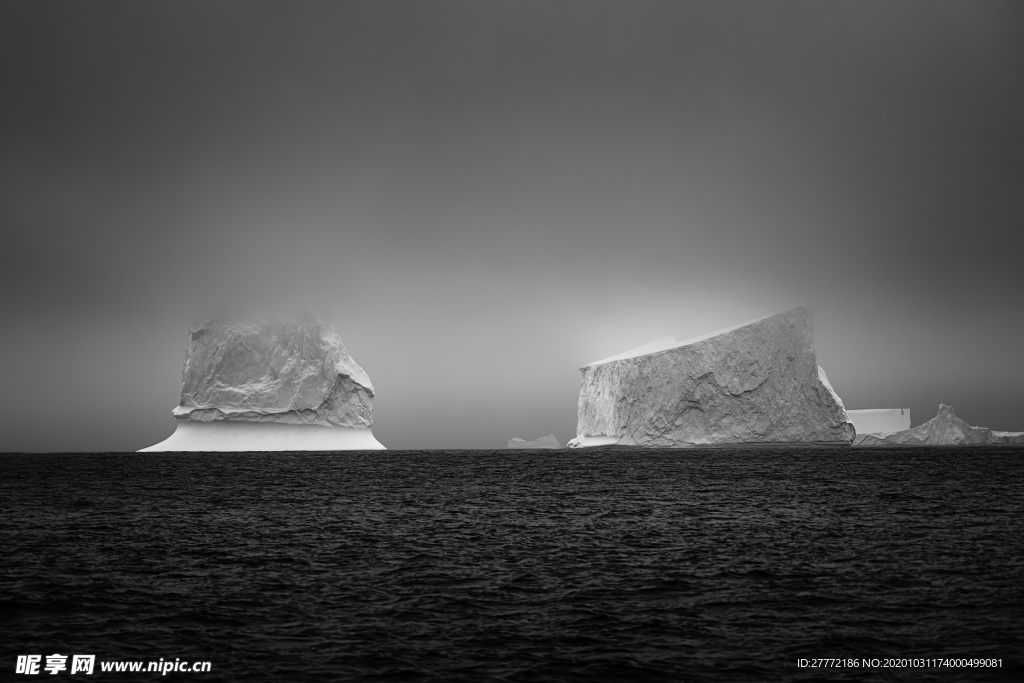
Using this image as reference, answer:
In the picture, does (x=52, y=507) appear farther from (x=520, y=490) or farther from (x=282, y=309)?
(x=282, y=309)

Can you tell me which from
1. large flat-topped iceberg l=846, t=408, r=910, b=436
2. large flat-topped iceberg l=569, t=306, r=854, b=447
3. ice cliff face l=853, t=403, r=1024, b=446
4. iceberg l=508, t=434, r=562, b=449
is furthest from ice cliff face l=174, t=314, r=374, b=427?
large flat-topped iceberg l=846, t=408, r=910, b=436

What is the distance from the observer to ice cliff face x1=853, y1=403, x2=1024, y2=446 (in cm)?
7725

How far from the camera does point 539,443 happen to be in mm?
101062

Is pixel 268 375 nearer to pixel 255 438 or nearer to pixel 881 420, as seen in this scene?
pixel 255 438

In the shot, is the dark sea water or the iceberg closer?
the dark sea water

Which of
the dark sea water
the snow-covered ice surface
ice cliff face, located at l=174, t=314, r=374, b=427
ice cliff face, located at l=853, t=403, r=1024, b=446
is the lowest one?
the dark sea water

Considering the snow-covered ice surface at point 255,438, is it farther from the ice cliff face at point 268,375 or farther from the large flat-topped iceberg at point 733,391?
the large flat-topped iceberg at point 733,391

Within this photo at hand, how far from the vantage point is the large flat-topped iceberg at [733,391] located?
48938mm

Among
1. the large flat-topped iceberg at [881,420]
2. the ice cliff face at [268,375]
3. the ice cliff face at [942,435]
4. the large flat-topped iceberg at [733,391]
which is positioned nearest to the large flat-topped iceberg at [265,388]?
the ice cliff face at [268,375]

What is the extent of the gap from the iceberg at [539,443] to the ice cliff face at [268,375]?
4629 centimetres

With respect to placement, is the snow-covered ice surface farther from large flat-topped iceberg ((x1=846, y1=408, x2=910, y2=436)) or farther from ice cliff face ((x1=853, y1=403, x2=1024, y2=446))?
large flat-topped iceberg ((x1=846, y1=408, x2=910, y2=436))

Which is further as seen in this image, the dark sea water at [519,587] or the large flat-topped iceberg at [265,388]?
the large flat-topped iceberg at [265,388]

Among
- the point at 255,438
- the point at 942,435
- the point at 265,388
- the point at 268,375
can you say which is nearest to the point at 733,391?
the point at 265,388

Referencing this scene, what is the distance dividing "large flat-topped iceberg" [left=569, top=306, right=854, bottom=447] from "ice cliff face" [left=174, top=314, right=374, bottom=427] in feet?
68.6
